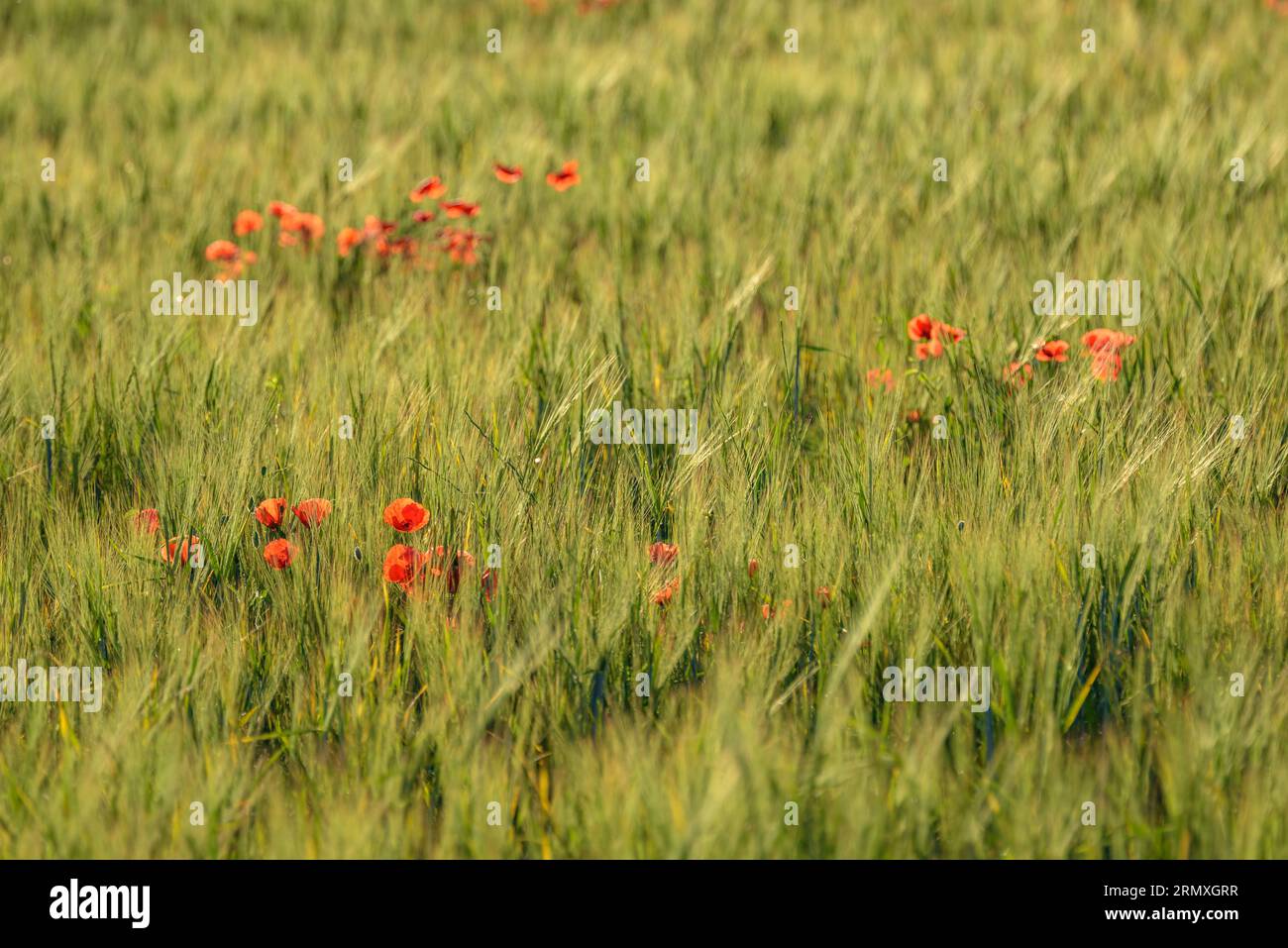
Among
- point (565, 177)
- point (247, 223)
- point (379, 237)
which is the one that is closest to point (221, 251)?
point (247, 223)

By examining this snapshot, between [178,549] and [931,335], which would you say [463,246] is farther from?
[178,549]

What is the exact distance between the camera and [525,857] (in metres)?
1.46

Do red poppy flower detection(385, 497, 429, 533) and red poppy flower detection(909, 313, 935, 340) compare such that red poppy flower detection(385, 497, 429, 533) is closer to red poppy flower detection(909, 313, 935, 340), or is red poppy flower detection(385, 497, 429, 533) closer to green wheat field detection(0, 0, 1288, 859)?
green wheat field detection(0, 0, 1288, 859)

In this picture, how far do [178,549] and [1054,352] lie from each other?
67.8 inches

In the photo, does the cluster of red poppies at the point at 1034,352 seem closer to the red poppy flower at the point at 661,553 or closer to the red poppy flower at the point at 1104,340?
the red poppy flower at the point at 1104,340

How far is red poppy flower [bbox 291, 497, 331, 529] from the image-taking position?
1914mm

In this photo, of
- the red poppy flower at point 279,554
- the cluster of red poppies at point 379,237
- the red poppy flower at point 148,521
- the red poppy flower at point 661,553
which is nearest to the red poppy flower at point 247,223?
the cluster of red poppies at point 379,237

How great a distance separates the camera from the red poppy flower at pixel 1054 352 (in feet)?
8.19

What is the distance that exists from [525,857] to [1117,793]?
712 mm

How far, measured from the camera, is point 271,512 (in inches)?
76.6

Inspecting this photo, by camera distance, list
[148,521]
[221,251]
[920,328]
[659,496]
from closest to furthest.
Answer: [148,521] → [659,496] → [920,328] → [221,251]

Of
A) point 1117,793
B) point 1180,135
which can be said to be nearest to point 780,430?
point 1117,793

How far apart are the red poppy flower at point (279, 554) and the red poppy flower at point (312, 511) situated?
0.17 feet

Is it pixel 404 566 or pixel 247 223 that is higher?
pixel 247 223
